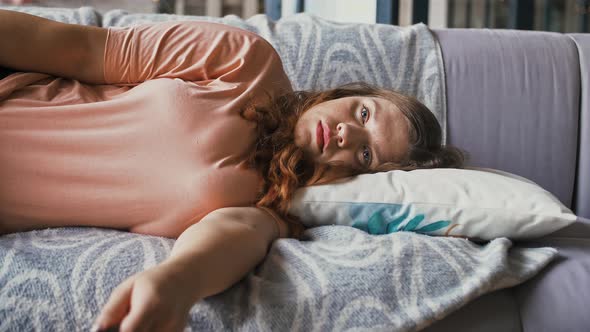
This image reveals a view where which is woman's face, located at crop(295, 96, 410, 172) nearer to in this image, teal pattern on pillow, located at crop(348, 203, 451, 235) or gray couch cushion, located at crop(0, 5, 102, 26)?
teal pattern on pillow, located at crop(348, 203, 451, 235)

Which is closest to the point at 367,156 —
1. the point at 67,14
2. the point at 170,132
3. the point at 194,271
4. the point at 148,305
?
the point at 170,132

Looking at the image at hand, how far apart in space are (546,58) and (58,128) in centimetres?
129

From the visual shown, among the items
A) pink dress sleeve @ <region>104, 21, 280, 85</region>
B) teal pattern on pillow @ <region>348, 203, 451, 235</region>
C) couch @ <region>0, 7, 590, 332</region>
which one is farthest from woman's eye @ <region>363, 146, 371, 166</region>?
couch @ <region>0, 7, 590, 332</region>

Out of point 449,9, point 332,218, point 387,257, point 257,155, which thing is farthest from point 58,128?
point 449,9

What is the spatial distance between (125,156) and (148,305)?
54 cm

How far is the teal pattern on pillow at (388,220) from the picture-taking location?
3.38 feet

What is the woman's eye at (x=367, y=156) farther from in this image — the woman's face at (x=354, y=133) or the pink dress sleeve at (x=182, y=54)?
the pink dress sleeve at (x=182, y=54)

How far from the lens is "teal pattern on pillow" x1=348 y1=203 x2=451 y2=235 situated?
1.03 meters

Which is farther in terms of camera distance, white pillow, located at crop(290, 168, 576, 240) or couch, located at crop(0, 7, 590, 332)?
couch, located at crop(0, 7, 590, 332)

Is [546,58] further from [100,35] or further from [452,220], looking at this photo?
[100,35]

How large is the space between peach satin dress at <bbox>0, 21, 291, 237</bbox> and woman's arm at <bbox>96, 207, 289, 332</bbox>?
0.32 feet

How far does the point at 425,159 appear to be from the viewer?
123cm

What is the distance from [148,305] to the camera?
588 millimetres

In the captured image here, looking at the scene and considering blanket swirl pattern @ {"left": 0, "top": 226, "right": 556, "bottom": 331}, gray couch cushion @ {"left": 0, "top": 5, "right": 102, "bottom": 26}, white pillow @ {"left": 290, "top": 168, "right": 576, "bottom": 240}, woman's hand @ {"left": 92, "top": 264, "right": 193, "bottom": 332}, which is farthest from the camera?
gray couch cushion @ {"left": 0, "top": 5, "right": 102, "bottom": 26}
